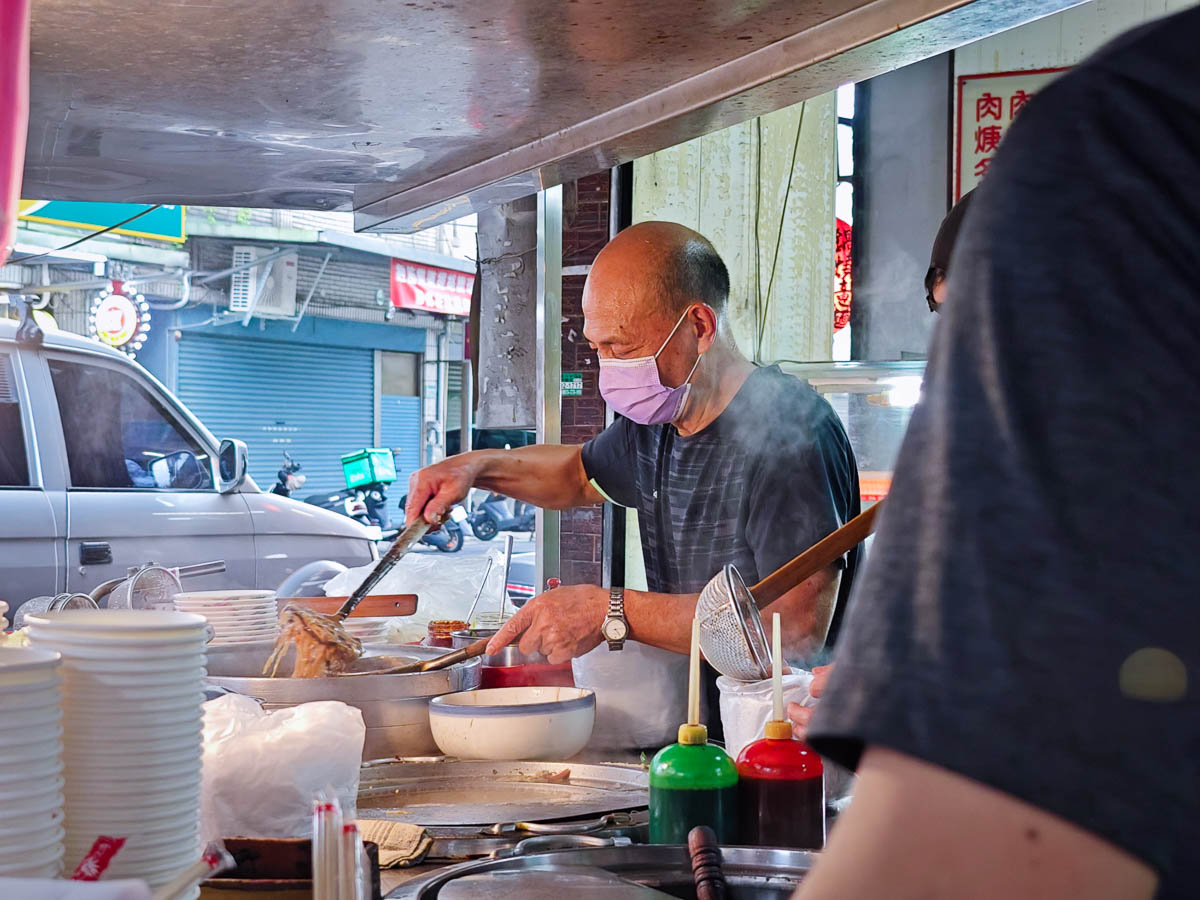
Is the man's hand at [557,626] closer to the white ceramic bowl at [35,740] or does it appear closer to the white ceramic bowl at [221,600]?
the white ceramic bowl at [221,600]

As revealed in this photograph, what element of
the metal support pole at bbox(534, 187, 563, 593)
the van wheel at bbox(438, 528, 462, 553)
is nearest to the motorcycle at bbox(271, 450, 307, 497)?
the van wheel at bbox(438, 528, 462, 553)

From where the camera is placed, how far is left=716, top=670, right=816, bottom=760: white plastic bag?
2078 millimetres

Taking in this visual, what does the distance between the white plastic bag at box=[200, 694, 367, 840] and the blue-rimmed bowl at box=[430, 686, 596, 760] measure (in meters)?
0.65

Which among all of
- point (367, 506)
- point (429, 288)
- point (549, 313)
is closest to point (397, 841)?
point (549, 313)

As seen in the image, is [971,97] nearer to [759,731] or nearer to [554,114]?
[554,114]

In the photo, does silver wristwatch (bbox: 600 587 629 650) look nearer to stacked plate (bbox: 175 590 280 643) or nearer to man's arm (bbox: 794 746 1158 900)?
stacked plate (bbox: 175 590 280 643)

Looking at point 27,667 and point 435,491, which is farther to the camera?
point 435,491

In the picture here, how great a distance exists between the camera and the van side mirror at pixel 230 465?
6645 mm

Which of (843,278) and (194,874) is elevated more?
(843,278)

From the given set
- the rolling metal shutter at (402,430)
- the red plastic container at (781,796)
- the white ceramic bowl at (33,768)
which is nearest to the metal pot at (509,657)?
the red plastic container at (781,796)

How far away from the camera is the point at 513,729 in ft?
7.97

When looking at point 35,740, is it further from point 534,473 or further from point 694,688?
point 534,473

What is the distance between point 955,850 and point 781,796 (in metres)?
1.43

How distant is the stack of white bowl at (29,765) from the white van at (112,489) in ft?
14.9
